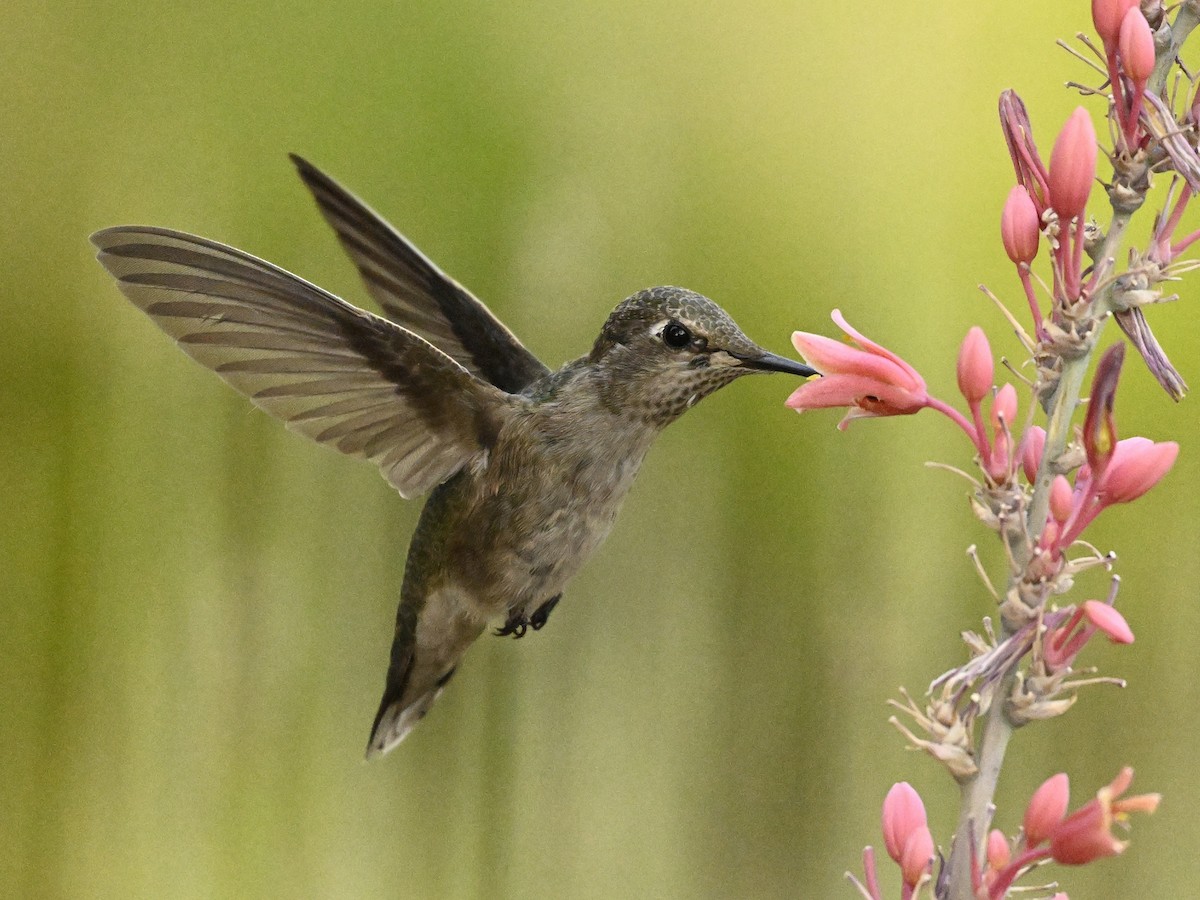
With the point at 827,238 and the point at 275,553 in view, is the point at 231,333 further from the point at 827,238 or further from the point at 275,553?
the point at 827,238

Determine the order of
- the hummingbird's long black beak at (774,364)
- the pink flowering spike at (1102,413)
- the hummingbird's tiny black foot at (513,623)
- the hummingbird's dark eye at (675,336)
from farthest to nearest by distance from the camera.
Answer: the hummingbird's tiny black foot at (513,623) → the hummingbird's dark eye at (675,336) → the hummingbird's long black beak at (774,364) → the pink flowering spike at (1102,413)

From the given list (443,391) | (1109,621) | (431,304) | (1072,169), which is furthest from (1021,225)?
(431,304)

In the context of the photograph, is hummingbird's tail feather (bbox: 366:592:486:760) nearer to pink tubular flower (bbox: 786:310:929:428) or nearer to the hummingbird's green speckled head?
the hummingbird's green speckled head

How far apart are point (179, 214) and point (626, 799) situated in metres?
0.74

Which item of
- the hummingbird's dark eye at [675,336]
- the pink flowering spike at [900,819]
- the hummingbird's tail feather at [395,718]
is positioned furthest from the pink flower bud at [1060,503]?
the hummingbird's tail feather at [395,718]

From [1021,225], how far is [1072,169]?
0.08 feet

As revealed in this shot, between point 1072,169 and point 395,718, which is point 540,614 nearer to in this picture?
point 395,718

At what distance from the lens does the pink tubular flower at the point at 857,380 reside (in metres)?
0.42

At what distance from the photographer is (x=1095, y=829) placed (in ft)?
1.15

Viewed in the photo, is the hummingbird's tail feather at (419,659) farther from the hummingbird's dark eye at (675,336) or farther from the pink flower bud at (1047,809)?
the pink flower bud at (1047,809)

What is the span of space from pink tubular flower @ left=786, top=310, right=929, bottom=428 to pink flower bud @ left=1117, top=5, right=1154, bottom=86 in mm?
120

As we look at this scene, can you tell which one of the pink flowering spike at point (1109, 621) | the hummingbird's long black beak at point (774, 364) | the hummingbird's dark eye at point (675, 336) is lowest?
the pink flowering spike at point (1109, 621)

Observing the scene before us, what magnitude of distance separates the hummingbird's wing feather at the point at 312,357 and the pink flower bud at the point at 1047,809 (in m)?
0.45

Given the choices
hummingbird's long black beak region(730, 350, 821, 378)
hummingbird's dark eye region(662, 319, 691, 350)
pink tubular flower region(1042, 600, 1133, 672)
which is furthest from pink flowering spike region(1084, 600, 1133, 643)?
hummingbird's dark eye region(662, 319, 691, 350)
